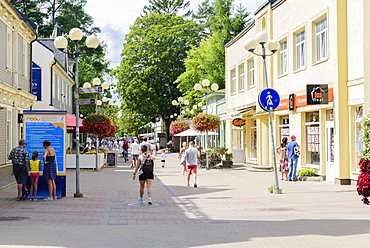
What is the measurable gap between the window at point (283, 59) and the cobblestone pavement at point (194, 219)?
8.55 metres

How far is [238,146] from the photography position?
3578 cm

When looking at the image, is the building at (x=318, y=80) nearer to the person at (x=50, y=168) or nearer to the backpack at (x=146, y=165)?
the backpack at (x=146, y=165)

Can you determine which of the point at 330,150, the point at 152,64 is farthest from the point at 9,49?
the point at 152,64

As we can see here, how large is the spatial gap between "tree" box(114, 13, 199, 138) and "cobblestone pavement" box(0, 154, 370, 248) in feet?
132

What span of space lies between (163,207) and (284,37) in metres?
14.4

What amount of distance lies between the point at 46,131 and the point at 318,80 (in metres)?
10.9

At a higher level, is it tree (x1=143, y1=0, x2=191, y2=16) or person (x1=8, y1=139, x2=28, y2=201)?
tree (x1=143, y1=0, x2=191, y2=16)

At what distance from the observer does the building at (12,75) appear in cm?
2152

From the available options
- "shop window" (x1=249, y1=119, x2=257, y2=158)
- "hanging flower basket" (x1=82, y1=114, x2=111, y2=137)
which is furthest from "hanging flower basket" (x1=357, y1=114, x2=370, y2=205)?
"hanging flower basket" (x1=82, y1=114, x2=111, y2=137)

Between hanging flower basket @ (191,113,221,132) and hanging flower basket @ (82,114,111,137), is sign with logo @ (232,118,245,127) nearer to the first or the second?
hanging flower basket @ (191,113,221,132)

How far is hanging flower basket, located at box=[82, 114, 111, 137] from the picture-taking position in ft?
103

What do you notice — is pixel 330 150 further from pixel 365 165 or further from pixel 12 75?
pixel 12 75

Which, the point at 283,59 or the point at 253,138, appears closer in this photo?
the point at 283,59

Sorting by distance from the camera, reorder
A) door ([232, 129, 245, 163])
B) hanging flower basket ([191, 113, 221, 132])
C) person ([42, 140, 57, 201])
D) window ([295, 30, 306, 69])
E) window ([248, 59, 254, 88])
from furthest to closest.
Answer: door ([232, 129, 245, 163]) → window ([248, 59, 254, 88]) → hanging flower basket ([191, 113, 221, 132]) → window ([295, 30, 306, 69]) → person ([42, 140, 57, 201])
